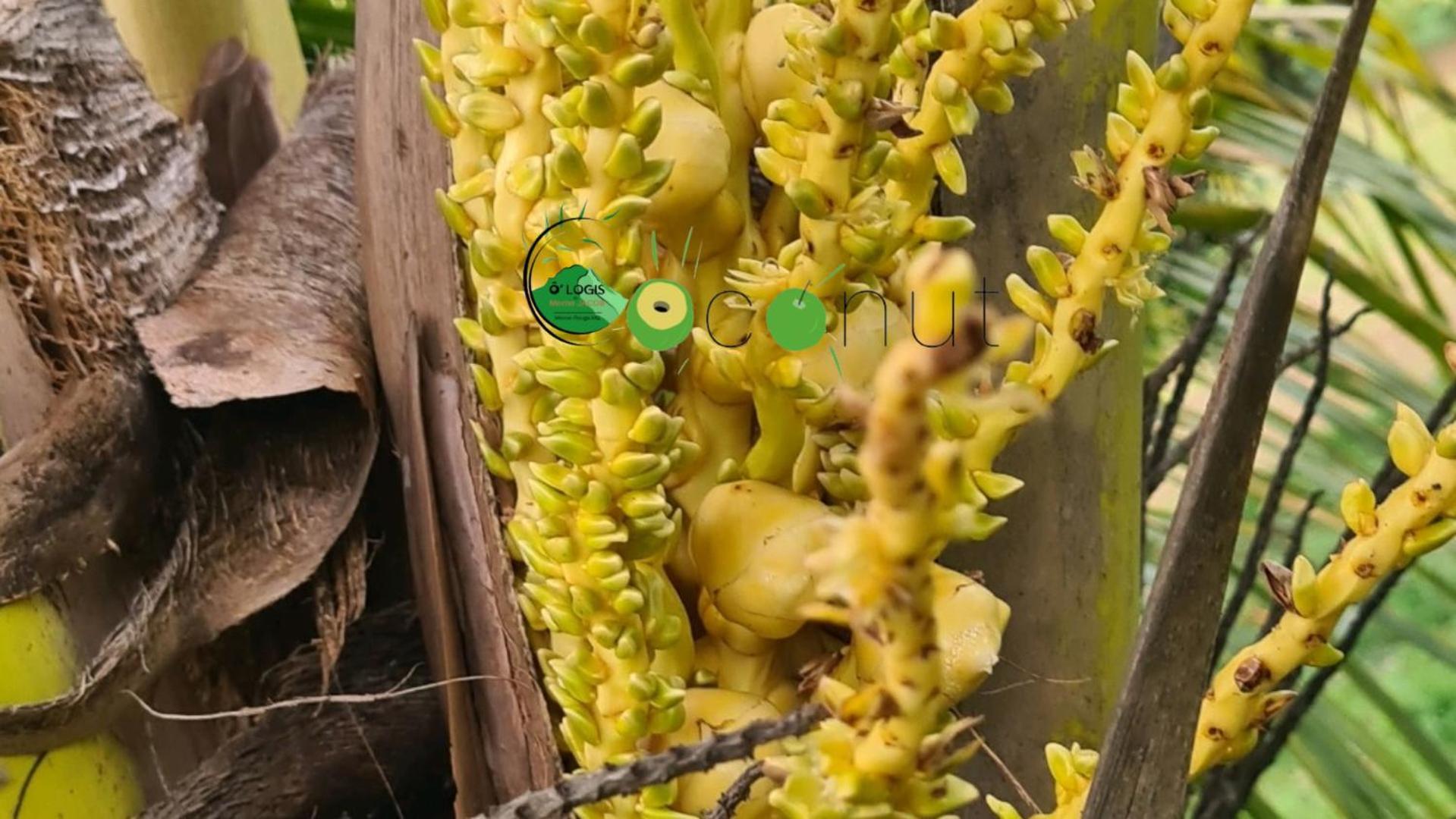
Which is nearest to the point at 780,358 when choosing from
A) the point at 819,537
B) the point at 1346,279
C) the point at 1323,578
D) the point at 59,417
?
the point at 819,537

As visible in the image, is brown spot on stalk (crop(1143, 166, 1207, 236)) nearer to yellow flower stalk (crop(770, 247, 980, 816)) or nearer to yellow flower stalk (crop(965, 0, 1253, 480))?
yellow flower stalk (crop(965, 0, 1253, 480))

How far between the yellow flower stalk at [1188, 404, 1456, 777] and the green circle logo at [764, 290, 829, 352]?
0.44ft

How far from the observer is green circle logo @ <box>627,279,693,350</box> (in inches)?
12.9

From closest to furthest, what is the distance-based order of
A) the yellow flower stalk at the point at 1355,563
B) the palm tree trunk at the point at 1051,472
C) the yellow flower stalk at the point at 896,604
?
the yellow flower stalk at the point at 896,604, the yellow flower stalk at the point at 1355,563, the palm tree trunk at the point at 1051,472

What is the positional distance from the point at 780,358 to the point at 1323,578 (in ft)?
0.49

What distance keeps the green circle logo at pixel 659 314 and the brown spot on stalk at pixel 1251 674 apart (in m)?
0.17

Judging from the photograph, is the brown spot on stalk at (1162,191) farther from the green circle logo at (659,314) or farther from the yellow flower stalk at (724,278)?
the green circle logo at (659,314)

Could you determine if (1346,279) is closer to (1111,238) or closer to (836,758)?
(1111,238)

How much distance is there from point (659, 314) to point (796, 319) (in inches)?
1.5

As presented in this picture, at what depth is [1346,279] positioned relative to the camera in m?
0.76

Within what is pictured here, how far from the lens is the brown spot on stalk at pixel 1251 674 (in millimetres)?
319

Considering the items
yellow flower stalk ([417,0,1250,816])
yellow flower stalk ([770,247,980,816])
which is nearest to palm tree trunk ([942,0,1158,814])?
yellow flower stalk ([417,0,1250,816])

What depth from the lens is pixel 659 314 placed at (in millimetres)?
331

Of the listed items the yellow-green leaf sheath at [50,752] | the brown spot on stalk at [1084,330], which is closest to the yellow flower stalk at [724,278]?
the brown spot on stalk at [1084,330]
